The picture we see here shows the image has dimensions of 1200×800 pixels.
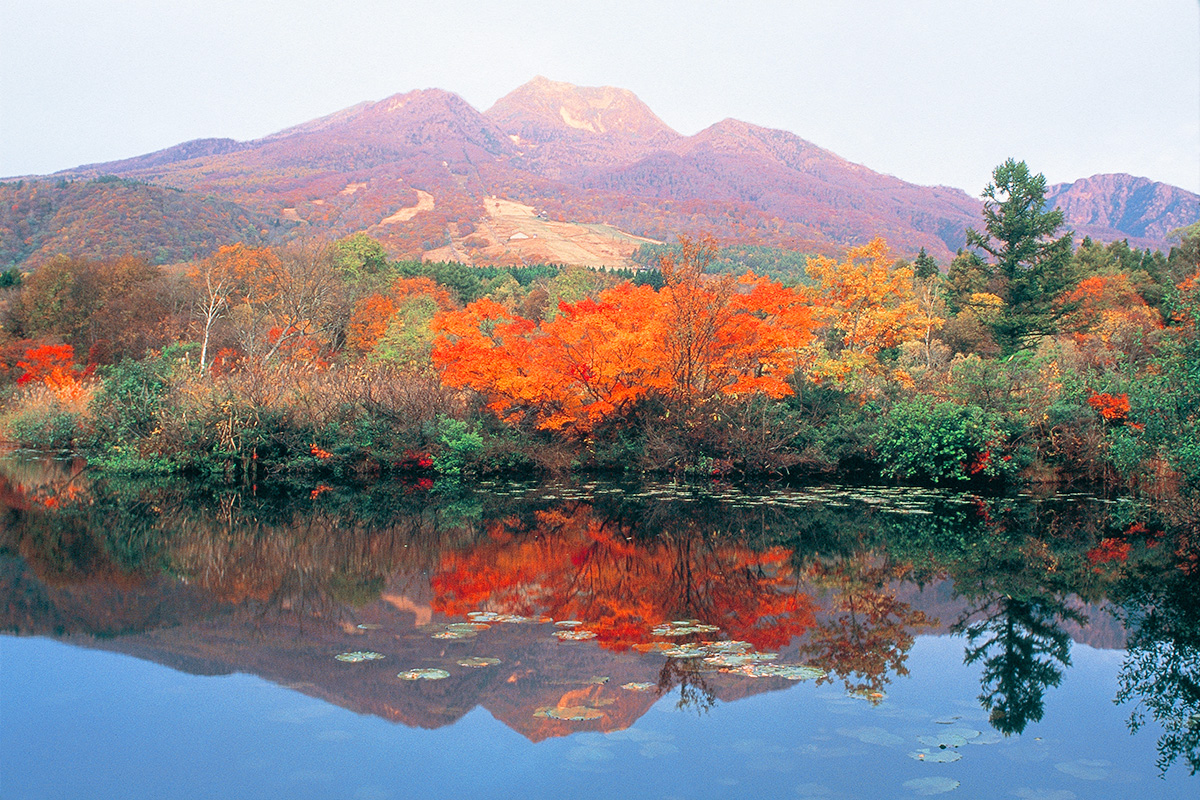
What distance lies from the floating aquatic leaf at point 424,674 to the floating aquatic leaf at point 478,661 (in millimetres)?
218

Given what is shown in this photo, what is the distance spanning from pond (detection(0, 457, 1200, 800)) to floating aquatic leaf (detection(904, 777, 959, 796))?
0.05 feet

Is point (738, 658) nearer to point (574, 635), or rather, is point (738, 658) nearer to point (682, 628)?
point (682, 628)

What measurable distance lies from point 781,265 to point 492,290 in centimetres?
4277

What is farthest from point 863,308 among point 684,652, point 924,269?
point 924,269

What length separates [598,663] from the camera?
6.67m

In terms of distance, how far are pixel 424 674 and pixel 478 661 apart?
1.58 ft

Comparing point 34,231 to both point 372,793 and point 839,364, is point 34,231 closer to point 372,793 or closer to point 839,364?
point 839,364

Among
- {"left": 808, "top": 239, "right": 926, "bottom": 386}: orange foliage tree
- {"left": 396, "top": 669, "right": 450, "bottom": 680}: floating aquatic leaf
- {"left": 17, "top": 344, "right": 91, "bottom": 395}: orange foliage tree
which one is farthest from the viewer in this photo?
{"left": 17, "top": 344, "right": 91, "bottom": 395}: orange foliage tree

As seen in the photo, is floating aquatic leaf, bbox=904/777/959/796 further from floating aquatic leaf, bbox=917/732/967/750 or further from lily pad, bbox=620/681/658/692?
lily pad, bbox=620/681/658/692

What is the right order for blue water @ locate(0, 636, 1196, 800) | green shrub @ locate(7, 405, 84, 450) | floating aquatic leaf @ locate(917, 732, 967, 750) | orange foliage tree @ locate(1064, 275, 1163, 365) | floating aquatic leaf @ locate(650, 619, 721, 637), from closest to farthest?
blue water @ locate(0, 636, 1196, 800) → floating aquatic leaf @ locate(917, 732, 967, 750) → floating aquatic leaf @ locate(650, 619, 721, 637) → orange foliage tree @ locate(1064, 275, 1163, 365) → green shrub @ locate(7, 405, 84, 450)

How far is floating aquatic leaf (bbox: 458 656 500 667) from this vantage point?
6.64 m

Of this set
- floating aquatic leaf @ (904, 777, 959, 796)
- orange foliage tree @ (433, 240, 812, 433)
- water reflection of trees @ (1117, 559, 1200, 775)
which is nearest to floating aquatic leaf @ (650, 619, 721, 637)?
floating aquatic leaf @ (904, 777, 959, 796)

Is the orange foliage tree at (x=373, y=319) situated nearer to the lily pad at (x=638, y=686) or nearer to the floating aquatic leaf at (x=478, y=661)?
the floating aquatic leaf at (x=478, y=661)

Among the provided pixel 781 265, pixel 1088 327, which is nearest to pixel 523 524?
pixel 1088 327
